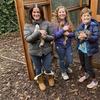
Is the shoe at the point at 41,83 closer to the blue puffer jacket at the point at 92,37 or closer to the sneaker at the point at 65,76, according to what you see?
the sneaker at the point at 65,76

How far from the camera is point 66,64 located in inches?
154

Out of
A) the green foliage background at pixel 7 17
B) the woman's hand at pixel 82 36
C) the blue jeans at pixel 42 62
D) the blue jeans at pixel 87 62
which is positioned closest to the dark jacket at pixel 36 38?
the blue jeans at pixel 42 62

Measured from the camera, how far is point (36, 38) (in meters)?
3.25

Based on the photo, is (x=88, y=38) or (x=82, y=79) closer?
(x=88, y=38)

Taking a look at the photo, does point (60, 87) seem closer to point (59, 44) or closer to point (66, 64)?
point (66, 64)

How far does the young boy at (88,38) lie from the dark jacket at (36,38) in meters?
0.44

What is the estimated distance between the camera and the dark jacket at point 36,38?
128 inches

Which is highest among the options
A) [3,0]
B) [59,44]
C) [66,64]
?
[3,0]

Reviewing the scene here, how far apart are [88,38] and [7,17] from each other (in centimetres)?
436

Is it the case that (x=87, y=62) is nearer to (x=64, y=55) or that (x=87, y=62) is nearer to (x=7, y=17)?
(x=64, y=55)

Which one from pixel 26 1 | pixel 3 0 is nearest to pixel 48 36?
pixel 26 1

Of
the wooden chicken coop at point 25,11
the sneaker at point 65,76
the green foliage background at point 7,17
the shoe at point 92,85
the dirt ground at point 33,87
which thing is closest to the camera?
the wooden chicken coop at point 25,11

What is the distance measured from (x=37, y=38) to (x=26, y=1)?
685 mm

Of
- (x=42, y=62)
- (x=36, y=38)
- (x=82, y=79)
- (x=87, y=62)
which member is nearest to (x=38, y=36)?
(x=36, y=38)
